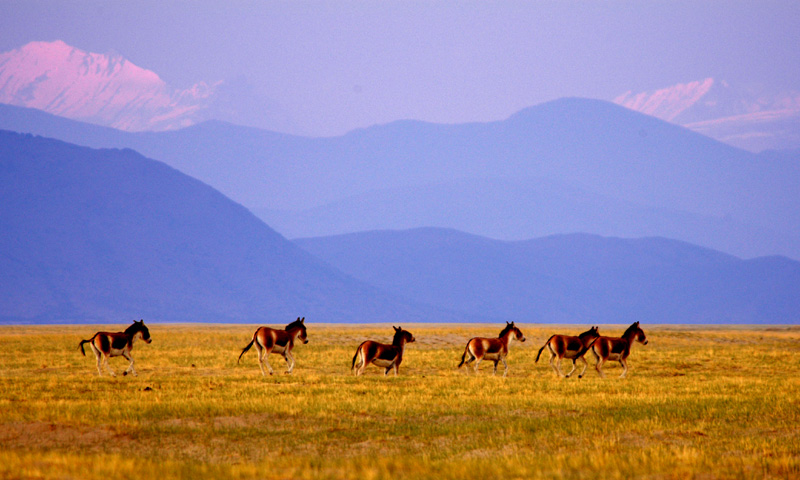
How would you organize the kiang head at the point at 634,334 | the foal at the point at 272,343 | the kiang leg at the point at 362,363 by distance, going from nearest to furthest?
1. the kiang leg at the point at 362,363
2. the foal at the point at 272,343
3. the kiang head at the point at 634,334

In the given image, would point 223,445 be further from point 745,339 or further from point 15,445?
point 745,339

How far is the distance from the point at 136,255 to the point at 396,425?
164 metres

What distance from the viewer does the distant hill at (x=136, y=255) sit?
522 feet

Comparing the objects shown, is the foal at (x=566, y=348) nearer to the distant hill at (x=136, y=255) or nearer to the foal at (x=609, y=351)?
the foal at (x=609, y=351)

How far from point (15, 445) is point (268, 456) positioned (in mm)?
4917

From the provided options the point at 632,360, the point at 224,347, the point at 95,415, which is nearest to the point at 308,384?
the point at 95,415

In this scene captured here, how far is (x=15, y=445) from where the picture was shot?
15727mm

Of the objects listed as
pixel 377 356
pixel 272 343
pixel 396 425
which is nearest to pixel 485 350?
pixel 377 356

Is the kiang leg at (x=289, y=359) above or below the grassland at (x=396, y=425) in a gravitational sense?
above

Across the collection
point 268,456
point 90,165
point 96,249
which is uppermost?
point 90,165

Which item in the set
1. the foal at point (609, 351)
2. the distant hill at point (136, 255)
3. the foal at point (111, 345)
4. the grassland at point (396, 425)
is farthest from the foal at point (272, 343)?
the distant hill at point (136, 255)

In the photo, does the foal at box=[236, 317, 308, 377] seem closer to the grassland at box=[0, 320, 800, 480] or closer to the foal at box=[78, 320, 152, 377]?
the grassland at box=[0, 320, 800, 480]

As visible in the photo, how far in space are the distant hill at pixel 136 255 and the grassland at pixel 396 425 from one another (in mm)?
137497

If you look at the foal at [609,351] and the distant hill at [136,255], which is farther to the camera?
the distant hill at [136,255]
